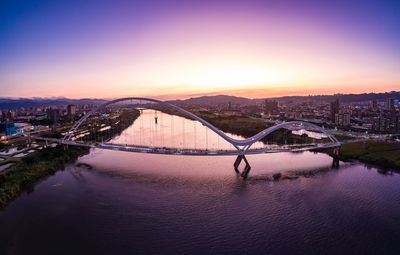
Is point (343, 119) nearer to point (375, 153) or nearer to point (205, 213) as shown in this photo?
point (375, 153)

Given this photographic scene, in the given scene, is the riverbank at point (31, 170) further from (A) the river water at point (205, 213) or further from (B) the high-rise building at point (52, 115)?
(B) the high-rise building at point (52, 115)

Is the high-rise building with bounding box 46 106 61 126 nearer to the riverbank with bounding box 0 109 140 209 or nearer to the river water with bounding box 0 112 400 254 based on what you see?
the riverbank with bounding box 0 109 140 209

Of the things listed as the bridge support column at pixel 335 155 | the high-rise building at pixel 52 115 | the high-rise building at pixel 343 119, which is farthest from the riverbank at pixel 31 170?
the high-rise building at pixel 343 119

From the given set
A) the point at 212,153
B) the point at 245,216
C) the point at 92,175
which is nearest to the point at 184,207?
the point at 245,216

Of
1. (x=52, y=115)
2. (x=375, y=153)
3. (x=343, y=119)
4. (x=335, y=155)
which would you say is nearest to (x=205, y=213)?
(x=335, y=155)

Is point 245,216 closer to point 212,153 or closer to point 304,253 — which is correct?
point 304,253
